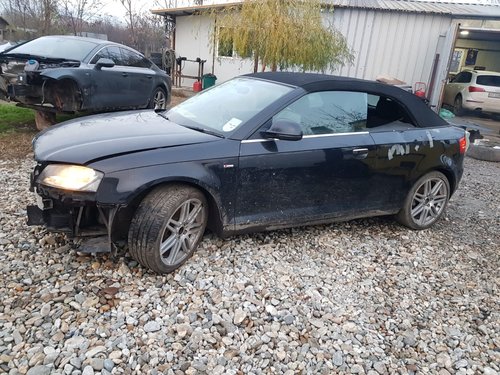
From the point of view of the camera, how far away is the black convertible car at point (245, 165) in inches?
111

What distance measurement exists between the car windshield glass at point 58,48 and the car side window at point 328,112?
15.3 ft

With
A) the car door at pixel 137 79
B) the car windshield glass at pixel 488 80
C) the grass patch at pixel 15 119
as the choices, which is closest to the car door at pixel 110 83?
the car door at pixel 137 79

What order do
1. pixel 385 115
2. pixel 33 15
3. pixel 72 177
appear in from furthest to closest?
pixel 33 15 → pixel 385 115 → pixel 72 177

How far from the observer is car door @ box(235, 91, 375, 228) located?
129 inches

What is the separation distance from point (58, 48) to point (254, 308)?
602 cm

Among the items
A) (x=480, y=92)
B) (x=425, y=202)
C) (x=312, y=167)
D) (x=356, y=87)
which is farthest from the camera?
(x=480, y=92)

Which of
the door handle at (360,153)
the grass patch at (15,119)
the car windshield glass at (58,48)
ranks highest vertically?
the car windshield glass at (58,48)

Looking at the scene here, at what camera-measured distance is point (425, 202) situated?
437 cm

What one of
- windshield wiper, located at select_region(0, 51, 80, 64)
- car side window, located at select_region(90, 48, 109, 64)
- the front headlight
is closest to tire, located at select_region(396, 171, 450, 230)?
the front headlight

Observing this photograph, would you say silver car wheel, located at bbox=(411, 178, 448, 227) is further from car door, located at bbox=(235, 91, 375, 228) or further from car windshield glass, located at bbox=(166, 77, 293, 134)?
car windshield glass, located at bbox=(166, 77, 293, 134)

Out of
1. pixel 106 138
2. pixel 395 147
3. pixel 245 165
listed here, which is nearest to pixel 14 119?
pixel 106 138

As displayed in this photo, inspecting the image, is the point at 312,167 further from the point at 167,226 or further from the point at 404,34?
the point at 404,34

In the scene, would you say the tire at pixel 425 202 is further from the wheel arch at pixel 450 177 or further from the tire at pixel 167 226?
the tire at pixel 167 226

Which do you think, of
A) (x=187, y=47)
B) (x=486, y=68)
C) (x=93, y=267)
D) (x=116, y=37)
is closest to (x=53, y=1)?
(x=187, y=47)
